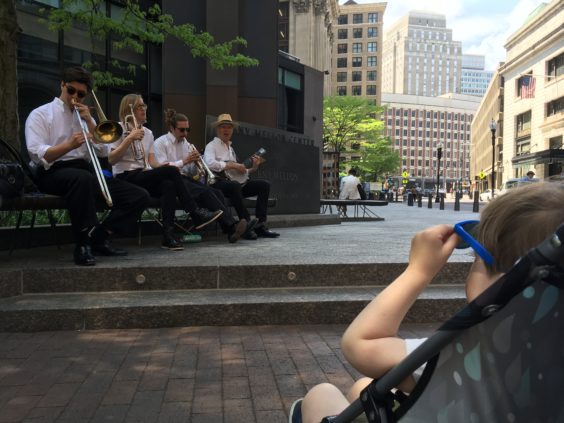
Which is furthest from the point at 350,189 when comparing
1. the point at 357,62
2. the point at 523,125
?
the point at 357,62

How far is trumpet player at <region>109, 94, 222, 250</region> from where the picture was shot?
612 centimetres

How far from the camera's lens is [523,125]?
243 ft

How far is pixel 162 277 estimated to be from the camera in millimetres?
4934

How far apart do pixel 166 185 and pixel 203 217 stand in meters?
0.66

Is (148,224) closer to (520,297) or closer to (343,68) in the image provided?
(520,297)

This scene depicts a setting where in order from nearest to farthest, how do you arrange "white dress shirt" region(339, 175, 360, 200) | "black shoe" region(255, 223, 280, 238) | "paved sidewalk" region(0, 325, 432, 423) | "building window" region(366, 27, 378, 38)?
"paved sidewalk" region(0, 325, 432, 423) → "black shoe" region(255, 223, 280, 238) → "white dress shirt" region(339, 175, 360, 200) → "building window" region(366, 27, 378, 38)

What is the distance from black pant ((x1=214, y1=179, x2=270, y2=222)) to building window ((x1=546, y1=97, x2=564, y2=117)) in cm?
6359

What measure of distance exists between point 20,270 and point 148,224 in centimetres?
306

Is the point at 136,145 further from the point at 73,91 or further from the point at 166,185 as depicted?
the point at 73,91

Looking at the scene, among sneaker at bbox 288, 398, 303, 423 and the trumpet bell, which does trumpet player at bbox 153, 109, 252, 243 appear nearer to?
the trumpet bell

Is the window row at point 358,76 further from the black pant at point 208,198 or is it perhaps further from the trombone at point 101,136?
the trombone at point 101,136

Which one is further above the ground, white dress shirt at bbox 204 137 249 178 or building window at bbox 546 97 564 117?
building window at bbox 546 97 564 117

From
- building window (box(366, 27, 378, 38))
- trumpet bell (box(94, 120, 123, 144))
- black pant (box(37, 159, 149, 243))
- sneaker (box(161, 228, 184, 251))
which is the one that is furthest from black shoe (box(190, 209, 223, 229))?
building window (box(366, 27, 378, 38))

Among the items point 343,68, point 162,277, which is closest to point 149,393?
point 162,277
